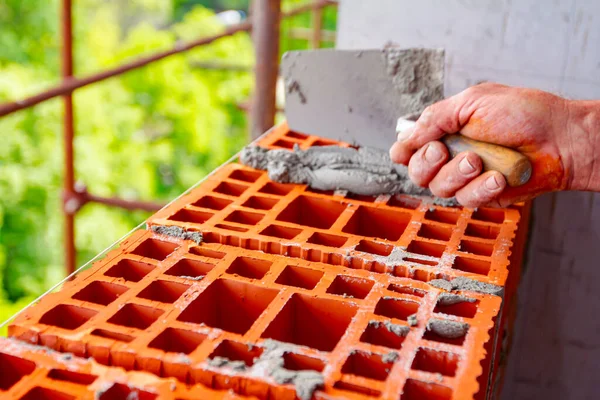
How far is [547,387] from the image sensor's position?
2838 millimetres

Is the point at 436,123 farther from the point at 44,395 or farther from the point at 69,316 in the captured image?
the point at 44,395

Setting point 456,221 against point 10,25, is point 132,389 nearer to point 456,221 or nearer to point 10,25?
point 456,221

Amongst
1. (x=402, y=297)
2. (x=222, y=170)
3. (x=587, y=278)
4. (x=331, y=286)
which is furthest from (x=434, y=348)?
(x=587, y=278)

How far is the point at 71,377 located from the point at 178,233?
58 cm

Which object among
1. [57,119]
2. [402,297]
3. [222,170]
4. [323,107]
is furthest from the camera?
[57,119]

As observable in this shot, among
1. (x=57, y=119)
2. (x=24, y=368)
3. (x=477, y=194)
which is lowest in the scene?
(x=57, y=119)

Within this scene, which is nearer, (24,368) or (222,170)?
(24,368)

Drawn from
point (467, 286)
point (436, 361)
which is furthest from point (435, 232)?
point (436, 361)

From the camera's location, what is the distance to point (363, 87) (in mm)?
2275

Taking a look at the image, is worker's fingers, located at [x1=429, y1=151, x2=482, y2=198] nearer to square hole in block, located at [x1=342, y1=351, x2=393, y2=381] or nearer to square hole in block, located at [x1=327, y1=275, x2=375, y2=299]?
square hole in block, located at [x1=327, y1=275, x2=375, y2=299]

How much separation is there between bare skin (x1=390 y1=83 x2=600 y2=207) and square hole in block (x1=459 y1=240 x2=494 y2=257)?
129 mm

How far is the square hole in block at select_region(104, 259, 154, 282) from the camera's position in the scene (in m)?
1.58

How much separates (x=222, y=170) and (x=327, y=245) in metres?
0.59

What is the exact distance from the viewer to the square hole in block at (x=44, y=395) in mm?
1164
